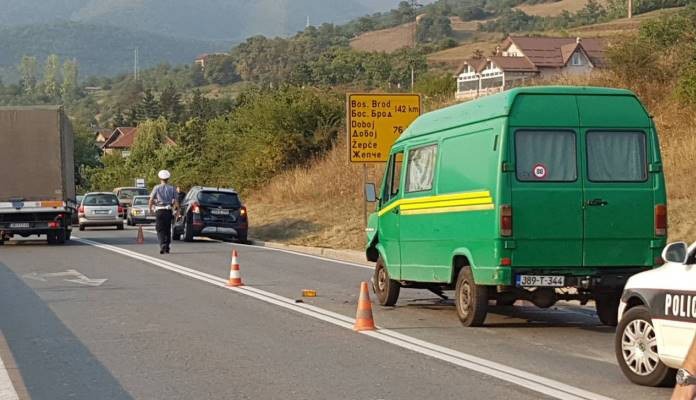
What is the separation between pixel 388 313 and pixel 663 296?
21.1 feet

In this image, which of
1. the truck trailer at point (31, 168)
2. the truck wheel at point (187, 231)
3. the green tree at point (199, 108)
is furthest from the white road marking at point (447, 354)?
the green tree at point (199, 108)

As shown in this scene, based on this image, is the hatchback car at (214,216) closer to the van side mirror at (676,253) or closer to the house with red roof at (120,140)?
the van side mirror at (676,253)

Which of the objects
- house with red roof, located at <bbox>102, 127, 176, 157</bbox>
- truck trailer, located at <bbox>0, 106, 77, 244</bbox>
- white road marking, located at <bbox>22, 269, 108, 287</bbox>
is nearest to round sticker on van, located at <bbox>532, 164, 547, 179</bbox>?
white road marking, located at <bbox>22, 269, 108, 287</bbox>

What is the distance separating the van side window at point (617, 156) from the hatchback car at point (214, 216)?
22.4 m

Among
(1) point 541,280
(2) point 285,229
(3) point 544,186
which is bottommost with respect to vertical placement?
(2) point 285,229

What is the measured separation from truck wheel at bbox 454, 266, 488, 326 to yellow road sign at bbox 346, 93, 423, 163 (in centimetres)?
1951

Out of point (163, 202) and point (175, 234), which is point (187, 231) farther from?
point (163, 202)

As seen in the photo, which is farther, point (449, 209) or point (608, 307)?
point (449, 209)

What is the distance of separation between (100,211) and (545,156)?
115ft

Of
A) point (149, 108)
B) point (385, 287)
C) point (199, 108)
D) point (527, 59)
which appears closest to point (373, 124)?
point (385, 287)

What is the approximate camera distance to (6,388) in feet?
31.0

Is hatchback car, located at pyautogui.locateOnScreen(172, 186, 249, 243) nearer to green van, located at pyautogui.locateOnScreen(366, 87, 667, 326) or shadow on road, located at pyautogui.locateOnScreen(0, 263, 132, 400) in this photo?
shadow on road, located at pyautogui.locateOnScreen(0, 263, 132, 400)

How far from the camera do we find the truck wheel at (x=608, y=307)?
1335 cm

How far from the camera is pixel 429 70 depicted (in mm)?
122188
